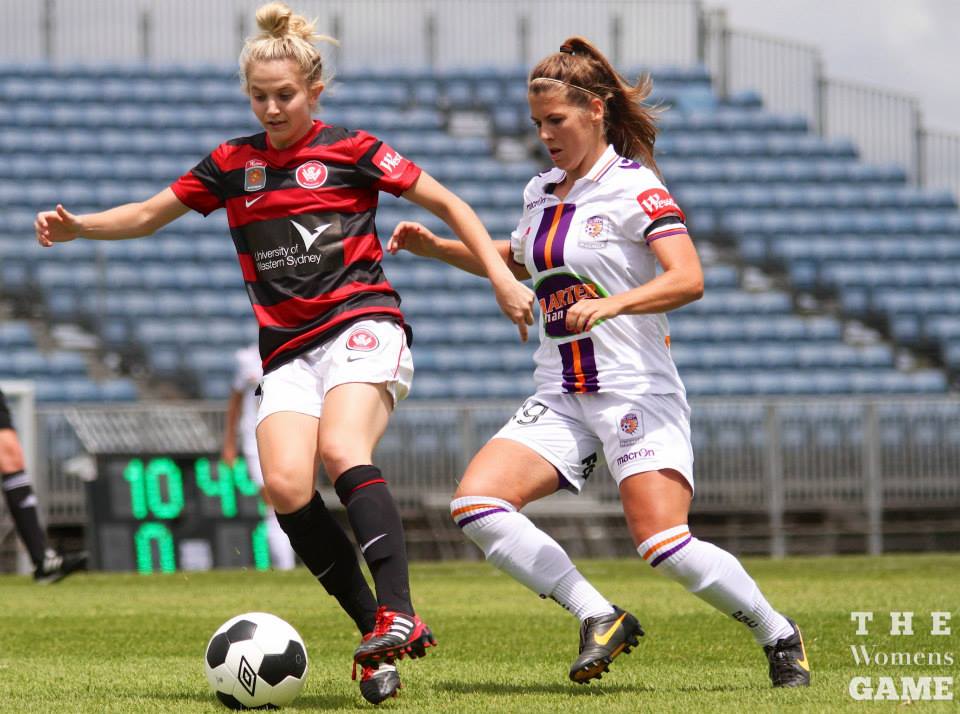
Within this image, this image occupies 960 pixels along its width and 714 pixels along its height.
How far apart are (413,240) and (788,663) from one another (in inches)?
75.7

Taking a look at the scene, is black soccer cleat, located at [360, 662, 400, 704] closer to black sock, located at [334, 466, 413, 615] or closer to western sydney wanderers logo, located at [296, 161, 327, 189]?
black sock, located at [334, 466, 413, 615]

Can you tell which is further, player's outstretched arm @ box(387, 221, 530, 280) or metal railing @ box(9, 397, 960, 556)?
metal railing @ box(9, 397, 960, 556)

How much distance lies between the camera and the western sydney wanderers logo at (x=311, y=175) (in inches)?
200

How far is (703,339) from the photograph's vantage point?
18844mm

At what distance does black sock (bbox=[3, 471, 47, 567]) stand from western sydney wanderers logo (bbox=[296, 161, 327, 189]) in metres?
5.28

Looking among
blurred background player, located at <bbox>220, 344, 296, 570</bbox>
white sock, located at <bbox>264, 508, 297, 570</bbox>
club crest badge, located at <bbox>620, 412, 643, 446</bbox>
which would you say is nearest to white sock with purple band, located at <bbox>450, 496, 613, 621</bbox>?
club crest badge, located at <bbox>620, 412, 643, 446</bbox>

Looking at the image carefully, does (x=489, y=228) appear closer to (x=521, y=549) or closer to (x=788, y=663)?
(x=521, y=549)

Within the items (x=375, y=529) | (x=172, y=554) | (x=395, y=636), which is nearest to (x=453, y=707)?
(x=395, y=636)

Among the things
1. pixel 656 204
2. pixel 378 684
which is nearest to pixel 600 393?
pixel 656 204

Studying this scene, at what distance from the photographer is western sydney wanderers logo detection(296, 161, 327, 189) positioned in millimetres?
5078

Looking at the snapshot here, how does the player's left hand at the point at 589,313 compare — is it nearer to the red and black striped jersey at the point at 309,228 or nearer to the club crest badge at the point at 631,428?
the club crest badge at the point at 631,428

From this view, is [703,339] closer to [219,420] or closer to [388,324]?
[219,420]

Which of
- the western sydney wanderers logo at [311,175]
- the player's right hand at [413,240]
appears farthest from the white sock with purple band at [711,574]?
the western sydney wanderers logo at [311,175]

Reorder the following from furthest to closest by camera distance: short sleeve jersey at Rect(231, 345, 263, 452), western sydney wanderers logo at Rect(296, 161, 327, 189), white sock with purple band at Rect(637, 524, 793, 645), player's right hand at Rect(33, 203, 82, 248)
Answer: short sleeve jersey at Rect(231, 345, 263, 452) → player's right hand at Rect(33, 203, 82, 248) → western sydney wanderers logo at Rect(296, 161, 327, 189) → white sock with purple band at Rect(637, 524, 793, 645)
